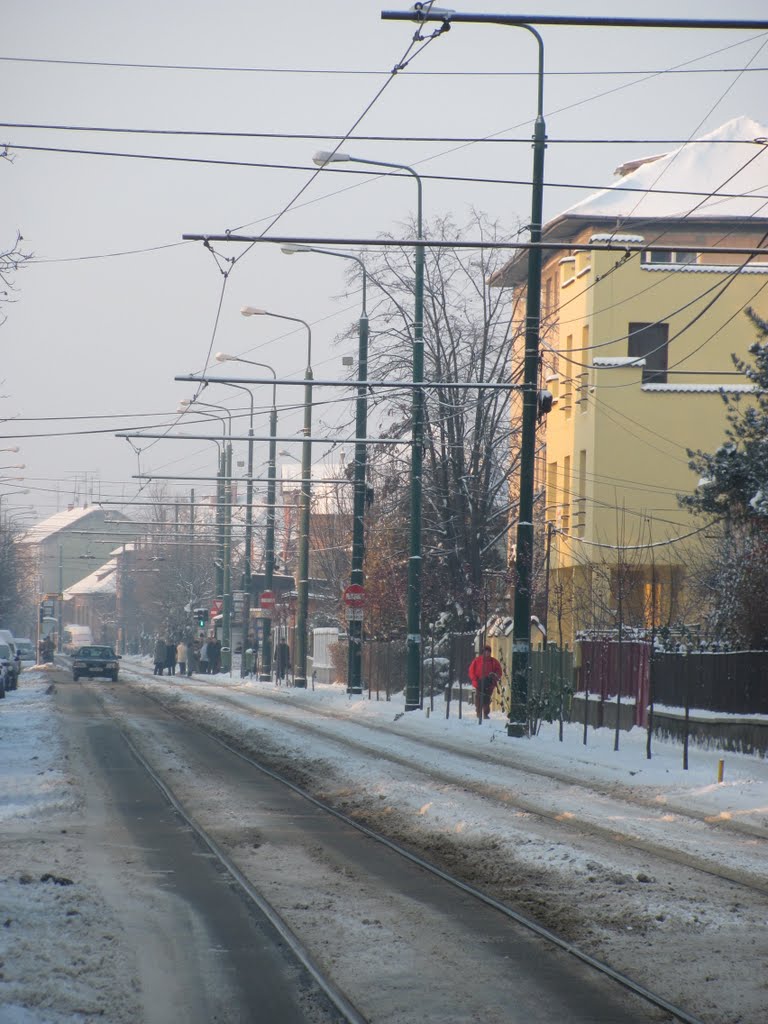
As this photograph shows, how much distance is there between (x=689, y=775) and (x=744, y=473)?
208 inches

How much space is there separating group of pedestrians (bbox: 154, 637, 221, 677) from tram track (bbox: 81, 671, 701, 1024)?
154ft

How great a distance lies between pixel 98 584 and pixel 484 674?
139535mm

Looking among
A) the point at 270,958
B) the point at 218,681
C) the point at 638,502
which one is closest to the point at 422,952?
the point at 270,958

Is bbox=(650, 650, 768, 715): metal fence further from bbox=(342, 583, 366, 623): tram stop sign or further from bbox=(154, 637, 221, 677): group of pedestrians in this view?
bbox=(154, 637, 221, 677): group of pedestrians

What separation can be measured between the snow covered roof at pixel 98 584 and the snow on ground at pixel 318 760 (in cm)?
12366

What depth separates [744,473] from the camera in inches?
882

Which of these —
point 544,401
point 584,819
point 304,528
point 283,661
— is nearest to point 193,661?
point 283,661

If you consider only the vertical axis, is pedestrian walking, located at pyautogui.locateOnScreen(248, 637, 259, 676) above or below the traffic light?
below

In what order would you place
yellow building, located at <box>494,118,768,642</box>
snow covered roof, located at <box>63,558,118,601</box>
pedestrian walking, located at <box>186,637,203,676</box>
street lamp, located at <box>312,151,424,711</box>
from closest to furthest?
street lamp, located at <box>312,151,424,711</box>
yellow building, located at <box>494,118,768,642</box>
pedestrian walking, located at <box>186,637,203,676</box>
snow covered roof, located at <box>63,558,118,601</box>

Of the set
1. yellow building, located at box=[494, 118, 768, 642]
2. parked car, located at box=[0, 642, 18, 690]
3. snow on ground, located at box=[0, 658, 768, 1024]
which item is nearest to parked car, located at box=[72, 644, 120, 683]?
parked car, located at box=[0, 642, 18, 690]

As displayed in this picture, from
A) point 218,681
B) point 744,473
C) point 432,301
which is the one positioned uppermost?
point 432,301

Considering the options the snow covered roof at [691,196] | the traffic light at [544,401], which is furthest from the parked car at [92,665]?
the traffic light at [544,401]

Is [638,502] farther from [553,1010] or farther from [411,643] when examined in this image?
[553,1010]

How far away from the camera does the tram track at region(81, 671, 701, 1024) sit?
23.8 ft
